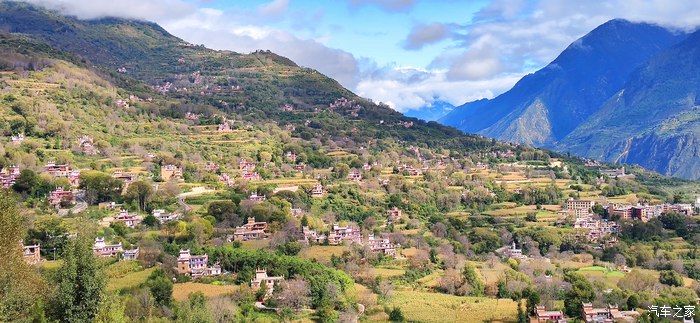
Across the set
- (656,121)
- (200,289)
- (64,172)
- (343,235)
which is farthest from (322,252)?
(656,121)

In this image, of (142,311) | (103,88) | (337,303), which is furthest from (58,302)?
(103,88)

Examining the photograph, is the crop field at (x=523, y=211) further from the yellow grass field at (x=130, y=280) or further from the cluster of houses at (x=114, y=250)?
the yellow grass field at (x=130, y=280)

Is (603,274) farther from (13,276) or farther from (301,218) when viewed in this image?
(13,276)

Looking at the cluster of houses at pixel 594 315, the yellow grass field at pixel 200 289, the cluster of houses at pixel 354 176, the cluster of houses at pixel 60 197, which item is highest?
the cluster of houses at pixel 354 176

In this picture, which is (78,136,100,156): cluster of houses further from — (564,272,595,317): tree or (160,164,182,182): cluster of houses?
(564,272,595,317): tree

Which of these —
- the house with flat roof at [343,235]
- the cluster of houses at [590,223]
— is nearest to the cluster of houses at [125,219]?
the house with flat roof at [343,235]

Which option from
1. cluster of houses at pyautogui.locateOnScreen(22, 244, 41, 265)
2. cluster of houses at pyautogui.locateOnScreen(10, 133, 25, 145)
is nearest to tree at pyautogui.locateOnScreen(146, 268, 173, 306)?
cluster of houses at pyautogui.locateOnScreen(22, 244, 41, 265)
